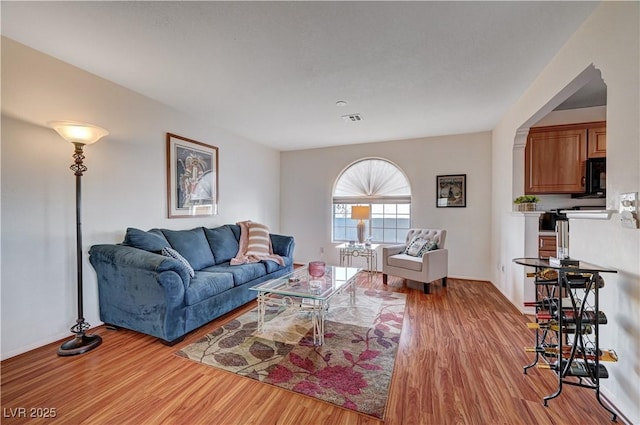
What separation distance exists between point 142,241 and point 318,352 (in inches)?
78.7

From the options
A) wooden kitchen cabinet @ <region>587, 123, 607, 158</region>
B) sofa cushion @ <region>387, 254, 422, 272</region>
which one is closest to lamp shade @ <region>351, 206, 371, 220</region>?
sofa cushion @ <region>387, 254, 422, 272</region>

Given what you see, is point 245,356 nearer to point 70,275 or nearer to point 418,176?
point 70,275

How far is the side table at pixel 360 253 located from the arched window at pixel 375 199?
1.30ft

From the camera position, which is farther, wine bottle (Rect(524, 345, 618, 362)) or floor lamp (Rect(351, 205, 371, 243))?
floor lamp (Rect(351, 205, 371, 243))

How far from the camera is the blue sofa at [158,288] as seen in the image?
2.22 m

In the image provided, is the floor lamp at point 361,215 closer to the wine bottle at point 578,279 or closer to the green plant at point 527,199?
the green plant at point 527,199

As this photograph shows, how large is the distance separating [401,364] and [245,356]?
1205 mm

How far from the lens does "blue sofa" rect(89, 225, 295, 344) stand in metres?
2.22

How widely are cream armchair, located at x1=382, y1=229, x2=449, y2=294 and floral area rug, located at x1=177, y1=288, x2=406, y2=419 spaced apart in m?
0.80

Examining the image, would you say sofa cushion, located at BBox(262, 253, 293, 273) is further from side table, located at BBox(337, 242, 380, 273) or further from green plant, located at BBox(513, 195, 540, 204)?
green plant, located at BBox(513, 195, 540, 204)

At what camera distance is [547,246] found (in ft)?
10.2

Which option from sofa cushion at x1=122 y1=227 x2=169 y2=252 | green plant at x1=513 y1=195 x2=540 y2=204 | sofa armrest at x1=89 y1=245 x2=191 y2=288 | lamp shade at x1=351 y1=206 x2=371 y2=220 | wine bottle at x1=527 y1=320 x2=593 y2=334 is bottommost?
wine bottle at x1=527 y1=320 x2=593 y2=334

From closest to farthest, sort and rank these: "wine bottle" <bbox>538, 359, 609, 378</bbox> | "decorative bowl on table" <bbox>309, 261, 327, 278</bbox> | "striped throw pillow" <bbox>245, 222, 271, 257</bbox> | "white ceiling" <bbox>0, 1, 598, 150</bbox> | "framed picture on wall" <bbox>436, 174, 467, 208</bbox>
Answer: "wine bottle" <bbox>538, 359, 609, 378</bbox>, "white ceiling" <bbox>0, 1, 598, 150</bbox>, "decorative bowl on table" <bbox>309, 261, 327, 278</bbox>, "striped throw pillow" <bbox>245, 222, 271, 257</bbox>, "framed picture on wall" <bbox>436, 174, 467, 208</bbox>

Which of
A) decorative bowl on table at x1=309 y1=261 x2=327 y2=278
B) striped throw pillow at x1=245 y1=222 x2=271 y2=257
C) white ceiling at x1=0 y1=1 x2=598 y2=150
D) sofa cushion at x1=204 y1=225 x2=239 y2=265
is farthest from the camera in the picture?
striped throw pillow at x1=245 y1=222 x2=271 y2=257
